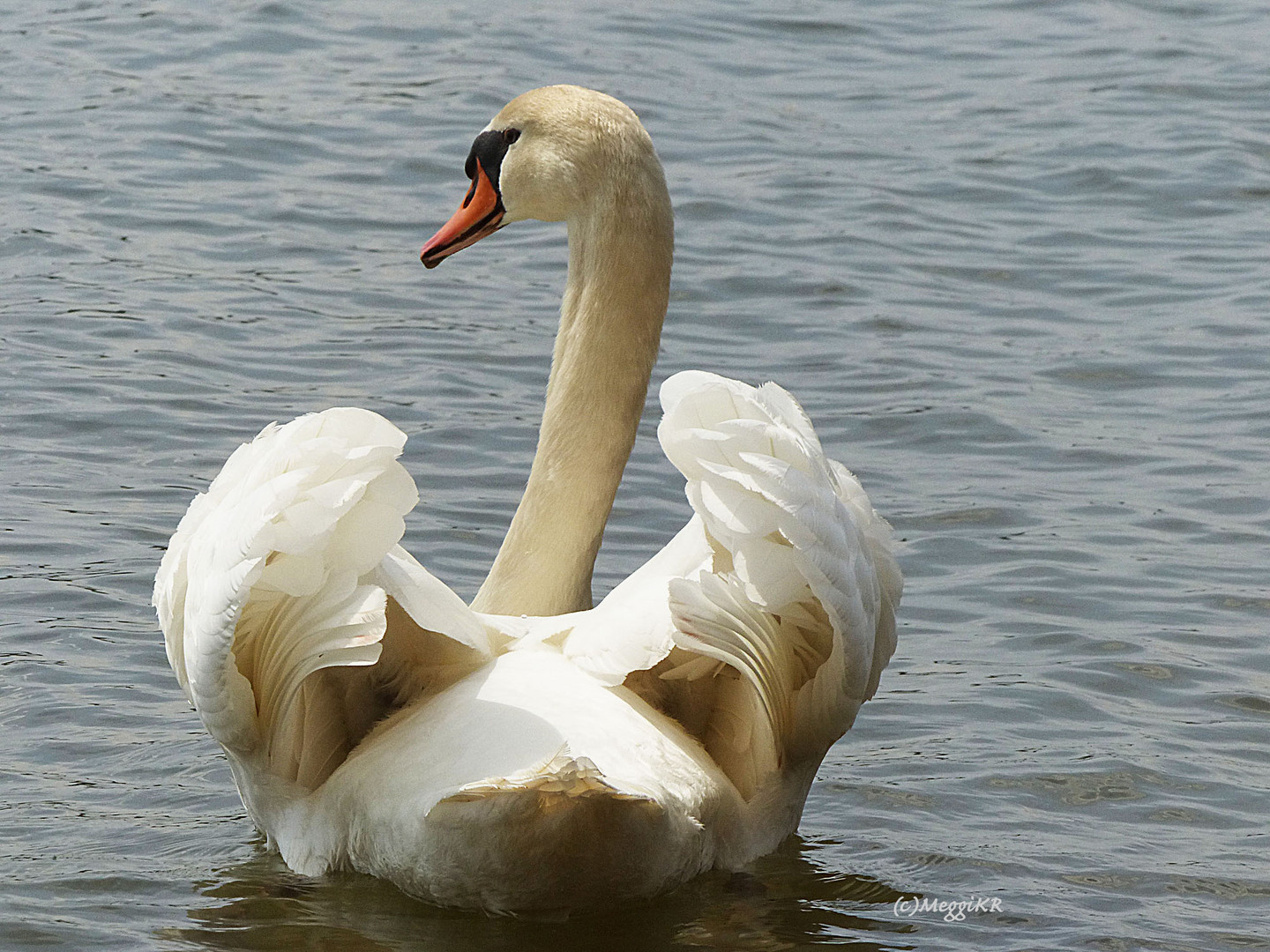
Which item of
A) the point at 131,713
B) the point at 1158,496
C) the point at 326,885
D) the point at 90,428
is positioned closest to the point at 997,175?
the point at 1158,496

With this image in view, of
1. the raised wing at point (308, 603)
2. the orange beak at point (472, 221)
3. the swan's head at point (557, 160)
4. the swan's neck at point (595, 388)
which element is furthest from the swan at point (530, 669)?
the orange beak at point (472, 221)

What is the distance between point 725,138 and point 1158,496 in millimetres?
5238

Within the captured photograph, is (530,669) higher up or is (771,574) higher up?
(771,574)

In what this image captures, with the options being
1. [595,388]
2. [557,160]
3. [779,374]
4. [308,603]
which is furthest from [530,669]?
[779,374]

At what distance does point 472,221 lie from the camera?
5969mm

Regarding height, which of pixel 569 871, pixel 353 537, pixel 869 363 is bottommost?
pixel 869 363

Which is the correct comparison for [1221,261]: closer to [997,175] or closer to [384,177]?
[997,175]

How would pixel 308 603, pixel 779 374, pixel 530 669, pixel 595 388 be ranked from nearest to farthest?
pixel 308 603, pixel 530 669, pixel 595 388, pixel 779 374

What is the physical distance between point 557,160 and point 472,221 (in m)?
0.49

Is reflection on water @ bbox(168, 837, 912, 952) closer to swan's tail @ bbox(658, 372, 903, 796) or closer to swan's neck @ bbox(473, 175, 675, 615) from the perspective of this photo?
swan's tail @ bbox(658, 372, 903, 796)

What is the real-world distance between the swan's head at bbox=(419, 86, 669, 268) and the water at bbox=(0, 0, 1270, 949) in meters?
1.65

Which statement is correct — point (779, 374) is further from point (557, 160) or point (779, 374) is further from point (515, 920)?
point (515, 920)

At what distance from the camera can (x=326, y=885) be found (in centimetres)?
469

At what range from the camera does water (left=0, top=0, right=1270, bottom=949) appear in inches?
201
